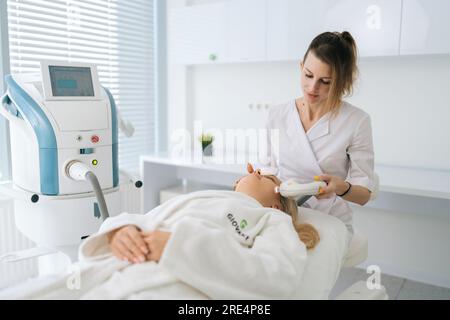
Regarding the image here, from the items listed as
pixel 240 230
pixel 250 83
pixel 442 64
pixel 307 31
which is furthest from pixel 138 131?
pixel 240 230

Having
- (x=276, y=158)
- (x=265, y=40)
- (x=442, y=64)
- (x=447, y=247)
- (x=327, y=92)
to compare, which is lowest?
(x=447, y=247)

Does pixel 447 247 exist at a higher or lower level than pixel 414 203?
lower

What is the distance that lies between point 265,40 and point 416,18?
0.89 m

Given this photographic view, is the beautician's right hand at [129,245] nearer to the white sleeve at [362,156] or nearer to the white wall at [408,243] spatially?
the white sleeve at [362,156]

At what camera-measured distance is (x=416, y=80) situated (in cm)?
248

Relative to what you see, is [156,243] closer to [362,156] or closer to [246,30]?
[362,156]

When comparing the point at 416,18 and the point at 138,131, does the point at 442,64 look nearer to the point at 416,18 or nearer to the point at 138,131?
the point at 416,18

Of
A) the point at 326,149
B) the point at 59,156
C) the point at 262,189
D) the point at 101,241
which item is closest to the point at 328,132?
the point at 326,149

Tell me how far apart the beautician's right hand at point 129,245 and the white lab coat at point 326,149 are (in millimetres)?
611

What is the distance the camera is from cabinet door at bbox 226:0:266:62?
269cm

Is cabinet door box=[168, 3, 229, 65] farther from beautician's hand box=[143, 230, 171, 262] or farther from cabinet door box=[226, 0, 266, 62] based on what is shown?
beautician's hand box=[143, 230, 171, 262]

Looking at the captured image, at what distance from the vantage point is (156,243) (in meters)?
0.96
